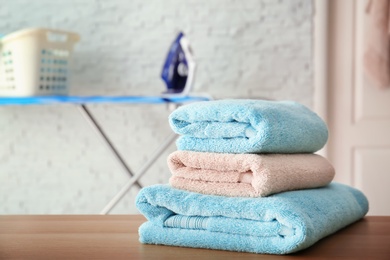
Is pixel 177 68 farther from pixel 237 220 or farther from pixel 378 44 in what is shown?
pixel 237 220

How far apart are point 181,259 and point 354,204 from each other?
1.25 feet

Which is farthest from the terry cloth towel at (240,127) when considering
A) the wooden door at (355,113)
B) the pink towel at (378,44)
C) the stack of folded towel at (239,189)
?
the wooden door at (355,113)

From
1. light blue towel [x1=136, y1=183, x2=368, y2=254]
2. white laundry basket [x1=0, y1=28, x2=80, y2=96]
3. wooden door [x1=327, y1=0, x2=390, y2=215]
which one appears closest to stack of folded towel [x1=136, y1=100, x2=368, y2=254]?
light blue towel [x1=136, y1=183, x2=368, y2=254]

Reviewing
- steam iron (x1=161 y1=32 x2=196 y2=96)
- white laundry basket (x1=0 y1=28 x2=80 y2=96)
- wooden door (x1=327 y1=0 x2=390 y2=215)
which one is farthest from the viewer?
wooden door (x1=327 y1=0 x2=390 y2=215)

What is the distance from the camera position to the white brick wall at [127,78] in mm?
3396

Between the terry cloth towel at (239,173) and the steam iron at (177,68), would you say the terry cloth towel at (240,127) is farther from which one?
the steam iron at (177,68)

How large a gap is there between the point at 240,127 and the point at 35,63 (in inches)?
86.0

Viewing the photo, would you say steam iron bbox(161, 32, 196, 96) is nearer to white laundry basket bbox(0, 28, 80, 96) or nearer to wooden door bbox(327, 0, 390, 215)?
white laundry basket bbox(0, 28, 80, 96)

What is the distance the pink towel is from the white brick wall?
0.30m

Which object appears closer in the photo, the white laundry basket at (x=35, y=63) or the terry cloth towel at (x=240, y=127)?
the terry cloth towel at (x=240, y=127)

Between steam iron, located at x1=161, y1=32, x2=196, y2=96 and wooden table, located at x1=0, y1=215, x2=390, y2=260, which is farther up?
wooden table, located at x1=0, y1=215, x2=390, y2=260

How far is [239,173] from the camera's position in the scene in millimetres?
837

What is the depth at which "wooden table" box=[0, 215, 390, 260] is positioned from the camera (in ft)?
2.42

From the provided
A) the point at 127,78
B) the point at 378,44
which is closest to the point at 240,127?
the point at 378,44
